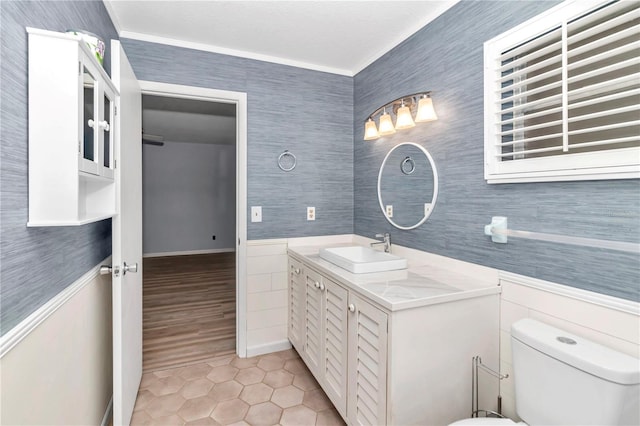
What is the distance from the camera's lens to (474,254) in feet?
5.32

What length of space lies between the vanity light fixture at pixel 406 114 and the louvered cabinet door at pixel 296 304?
1111 millimetres

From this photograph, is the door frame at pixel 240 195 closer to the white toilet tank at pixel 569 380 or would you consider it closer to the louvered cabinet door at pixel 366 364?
the louvered cabinet door at pixel 366 364

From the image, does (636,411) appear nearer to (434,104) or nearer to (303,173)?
(434,104)

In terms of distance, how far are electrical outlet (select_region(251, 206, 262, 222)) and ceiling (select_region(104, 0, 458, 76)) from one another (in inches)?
46.7

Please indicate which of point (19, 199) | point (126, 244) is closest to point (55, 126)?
point (19, 199)

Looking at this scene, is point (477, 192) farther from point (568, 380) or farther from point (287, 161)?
point (287, 161)

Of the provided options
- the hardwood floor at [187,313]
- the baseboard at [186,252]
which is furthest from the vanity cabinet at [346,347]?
the baseboard at [186,252]

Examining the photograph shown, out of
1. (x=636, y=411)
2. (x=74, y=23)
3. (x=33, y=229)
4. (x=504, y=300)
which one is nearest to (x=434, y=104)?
(x=504, y=300)

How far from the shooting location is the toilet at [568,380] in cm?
93

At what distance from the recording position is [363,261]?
1908mm

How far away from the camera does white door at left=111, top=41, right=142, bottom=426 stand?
1.48 metres

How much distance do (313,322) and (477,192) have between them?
1.26 m

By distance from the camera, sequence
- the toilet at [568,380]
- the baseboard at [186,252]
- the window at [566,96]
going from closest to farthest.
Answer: the toilet at [568,380]
the window at [566,96]
the baseboard at [186,252]

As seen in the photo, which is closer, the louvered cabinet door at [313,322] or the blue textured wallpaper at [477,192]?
the blue textured wallpaper at [477,192]
